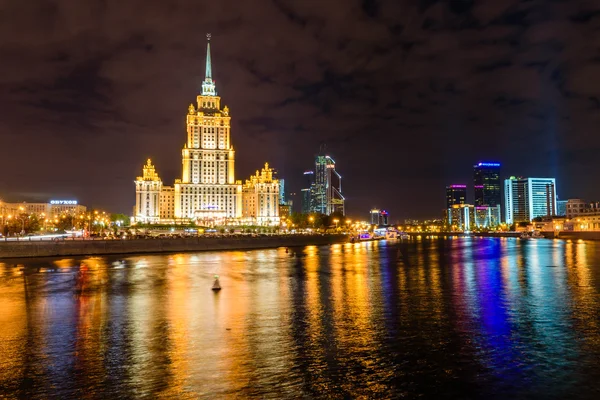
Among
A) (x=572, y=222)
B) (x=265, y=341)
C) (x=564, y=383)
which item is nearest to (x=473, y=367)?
(x=564, y=383)

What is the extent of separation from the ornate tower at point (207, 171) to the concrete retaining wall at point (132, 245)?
8443 cm

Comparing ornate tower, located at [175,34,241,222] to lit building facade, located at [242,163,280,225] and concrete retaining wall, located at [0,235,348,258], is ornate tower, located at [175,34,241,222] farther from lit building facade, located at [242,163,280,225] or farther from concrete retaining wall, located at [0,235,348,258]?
concrete retaining wall, located at [0,235,348,258]

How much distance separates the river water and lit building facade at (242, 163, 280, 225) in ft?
520

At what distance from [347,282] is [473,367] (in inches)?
767

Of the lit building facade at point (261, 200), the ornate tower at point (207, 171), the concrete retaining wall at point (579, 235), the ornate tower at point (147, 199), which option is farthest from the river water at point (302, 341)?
the lit building facade at point (261, 200)

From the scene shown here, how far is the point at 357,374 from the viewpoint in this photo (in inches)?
488

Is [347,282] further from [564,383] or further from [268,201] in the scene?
[268,201]

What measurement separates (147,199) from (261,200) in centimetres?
4357

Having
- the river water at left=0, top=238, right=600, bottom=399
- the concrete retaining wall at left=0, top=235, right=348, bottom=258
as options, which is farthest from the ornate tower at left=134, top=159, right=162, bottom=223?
the river water at left=0, top=238, right=600, bottom=399

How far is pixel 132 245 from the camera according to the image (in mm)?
71312

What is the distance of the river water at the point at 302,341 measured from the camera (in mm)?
11539

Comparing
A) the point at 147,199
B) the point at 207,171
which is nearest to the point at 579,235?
the point at 207,171

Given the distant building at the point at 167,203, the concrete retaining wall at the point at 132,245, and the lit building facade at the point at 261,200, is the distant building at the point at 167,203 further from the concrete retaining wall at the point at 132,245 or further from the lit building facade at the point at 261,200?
the concrete retaining wall at the point at 132,245

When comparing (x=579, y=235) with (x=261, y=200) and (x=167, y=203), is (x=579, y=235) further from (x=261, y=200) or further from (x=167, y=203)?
(x=167, y=203)
